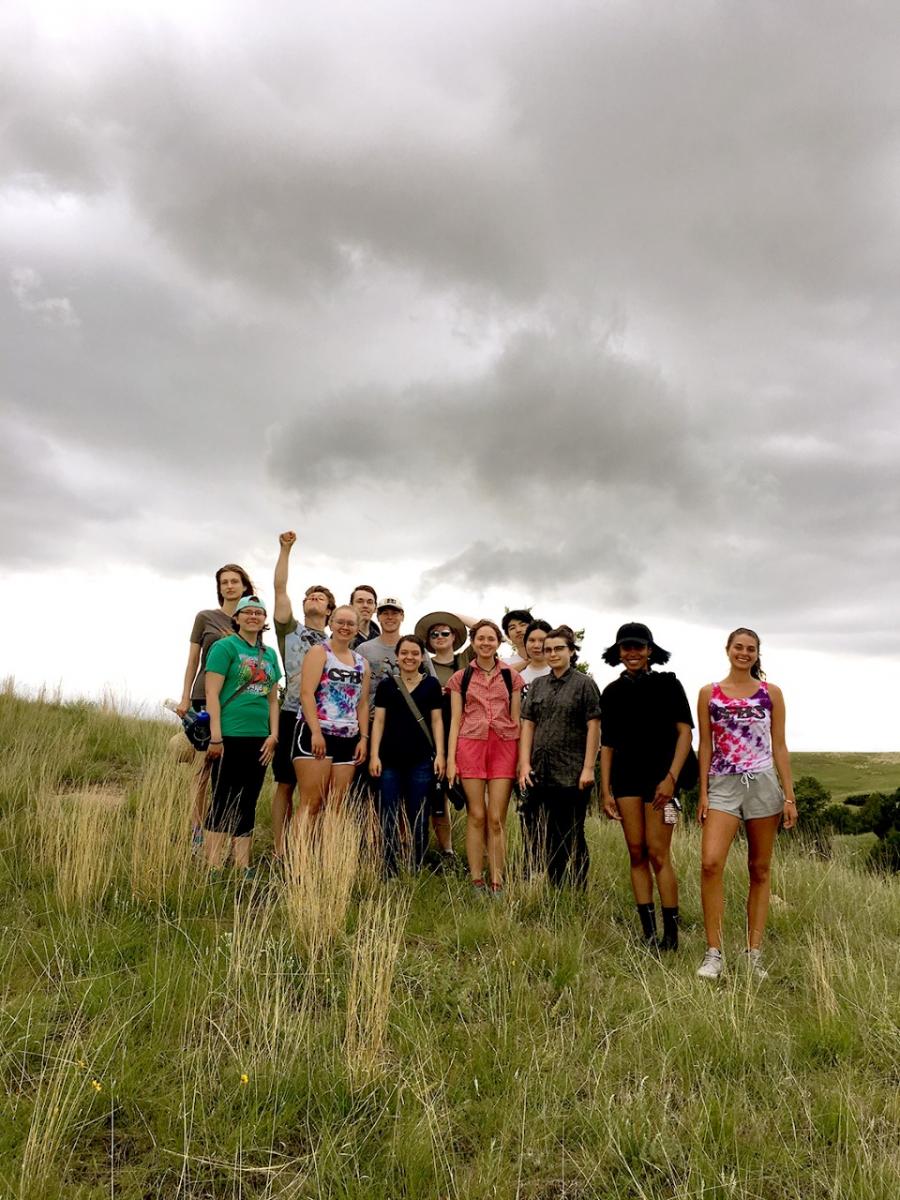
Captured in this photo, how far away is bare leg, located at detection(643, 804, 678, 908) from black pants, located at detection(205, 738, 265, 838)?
9.27ft

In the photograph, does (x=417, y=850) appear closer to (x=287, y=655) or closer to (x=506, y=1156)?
(x=287, y=655)

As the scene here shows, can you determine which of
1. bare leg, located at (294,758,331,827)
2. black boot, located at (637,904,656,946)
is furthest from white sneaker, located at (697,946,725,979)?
bare leg, located at (294,758,331,827)

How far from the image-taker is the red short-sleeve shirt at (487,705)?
6434 mm

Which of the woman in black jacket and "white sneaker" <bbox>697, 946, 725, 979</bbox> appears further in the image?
the woman in black jacket

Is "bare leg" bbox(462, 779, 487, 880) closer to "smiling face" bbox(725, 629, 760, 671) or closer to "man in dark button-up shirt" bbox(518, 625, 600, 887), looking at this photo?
"man in dark button-up shirt" bbox(518, 625, 600, 887)


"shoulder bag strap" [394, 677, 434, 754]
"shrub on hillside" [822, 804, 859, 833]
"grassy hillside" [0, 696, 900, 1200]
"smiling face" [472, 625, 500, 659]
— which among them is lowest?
"grassy hillside" [0, 696, 900, 1200]

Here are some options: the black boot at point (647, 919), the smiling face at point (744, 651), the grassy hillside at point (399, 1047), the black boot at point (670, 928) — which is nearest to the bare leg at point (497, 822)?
the grassy hillside at point (399, 1047)

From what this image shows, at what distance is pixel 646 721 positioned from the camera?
18.8 feet

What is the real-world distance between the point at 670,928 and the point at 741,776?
50.6 inches

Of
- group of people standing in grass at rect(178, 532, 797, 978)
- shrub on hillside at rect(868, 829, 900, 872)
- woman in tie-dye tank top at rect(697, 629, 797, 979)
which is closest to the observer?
woman in tie-dye tank top at rect(697, 629, 797, 979)

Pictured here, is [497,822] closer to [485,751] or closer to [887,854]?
[485,751]

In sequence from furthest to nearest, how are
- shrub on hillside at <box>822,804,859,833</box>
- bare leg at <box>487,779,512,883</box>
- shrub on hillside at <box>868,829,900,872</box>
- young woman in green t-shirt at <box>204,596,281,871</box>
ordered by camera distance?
shrub on hillside at <box>822,804,859,833</box>, shrub on hillside at <box>868,829,900,872</box>, bare leg at <box>487,779,512,883</box>, young woman in green t-shirt at <box>204,596,281,871</box>

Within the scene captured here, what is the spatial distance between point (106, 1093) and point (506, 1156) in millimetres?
1798

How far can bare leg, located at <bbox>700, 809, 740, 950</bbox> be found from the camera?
17.9 ft
